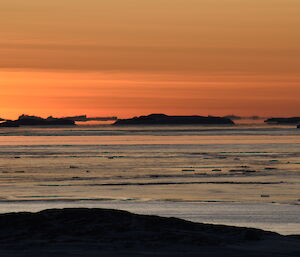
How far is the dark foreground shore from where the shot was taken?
11.7 m

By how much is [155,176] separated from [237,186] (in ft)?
22.9

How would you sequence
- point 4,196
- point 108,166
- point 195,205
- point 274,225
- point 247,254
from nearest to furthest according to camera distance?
1. point 247,254
2. point 274,225
3. point 195,205
4. point 4,196
5. point 108,166

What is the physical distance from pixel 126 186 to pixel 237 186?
4349 millimetres

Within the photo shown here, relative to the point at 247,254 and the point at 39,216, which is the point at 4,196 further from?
the point at 247,254

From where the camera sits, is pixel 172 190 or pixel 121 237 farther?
pixel 172 190

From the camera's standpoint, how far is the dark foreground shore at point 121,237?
11.7m

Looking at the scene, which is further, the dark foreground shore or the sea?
the sea

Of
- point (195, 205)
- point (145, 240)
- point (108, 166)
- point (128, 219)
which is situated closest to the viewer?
point (145, 240)

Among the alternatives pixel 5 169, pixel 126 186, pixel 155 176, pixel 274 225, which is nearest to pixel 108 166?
pixel 5 169

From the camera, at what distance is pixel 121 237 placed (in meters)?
12.4

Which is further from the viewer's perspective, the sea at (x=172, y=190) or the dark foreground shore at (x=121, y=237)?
the sea at (x=172, y=190)

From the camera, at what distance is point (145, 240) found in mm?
12281

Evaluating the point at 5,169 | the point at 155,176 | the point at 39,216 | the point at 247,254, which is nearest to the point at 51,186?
the point at 155,176

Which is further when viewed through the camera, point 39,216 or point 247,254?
point 39,216
